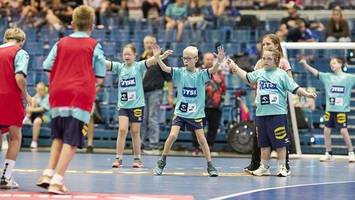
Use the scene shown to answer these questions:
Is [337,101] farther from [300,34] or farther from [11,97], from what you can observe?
[11,97]

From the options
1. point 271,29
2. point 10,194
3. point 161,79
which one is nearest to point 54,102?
point 10,194

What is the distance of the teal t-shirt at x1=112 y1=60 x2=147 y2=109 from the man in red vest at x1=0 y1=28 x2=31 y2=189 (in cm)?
351

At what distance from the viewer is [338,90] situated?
15.6 m

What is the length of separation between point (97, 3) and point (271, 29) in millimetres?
4949

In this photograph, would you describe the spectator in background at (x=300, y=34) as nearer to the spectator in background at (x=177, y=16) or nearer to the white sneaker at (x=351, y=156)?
the spectator in background at (x=177, y=16)

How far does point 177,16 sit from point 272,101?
955 centimetres

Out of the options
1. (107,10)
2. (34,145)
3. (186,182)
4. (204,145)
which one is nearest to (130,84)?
(204,145)

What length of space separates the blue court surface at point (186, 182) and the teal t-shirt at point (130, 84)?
103 centimetres

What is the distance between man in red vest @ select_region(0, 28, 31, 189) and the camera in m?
9.60

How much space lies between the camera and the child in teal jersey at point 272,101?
11.9 m

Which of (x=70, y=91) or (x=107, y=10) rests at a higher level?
(x=107, y=10)

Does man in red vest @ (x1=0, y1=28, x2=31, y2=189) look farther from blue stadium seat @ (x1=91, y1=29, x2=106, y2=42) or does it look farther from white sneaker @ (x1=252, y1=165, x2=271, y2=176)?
blue stadium seat @ (x1=91, y1=29, x2=106, y2=42)

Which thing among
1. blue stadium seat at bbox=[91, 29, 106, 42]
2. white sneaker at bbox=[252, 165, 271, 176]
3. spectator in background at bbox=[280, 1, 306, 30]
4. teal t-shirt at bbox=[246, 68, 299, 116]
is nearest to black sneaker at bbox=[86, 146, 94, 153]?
blue stadium seat at bbox=[91, 29, 106, 42]

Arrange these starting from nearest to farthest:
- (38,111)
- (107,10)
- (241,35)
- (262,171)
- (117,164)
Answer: (262,171) → (117,164) → (38,111) → (241,35) → (107,10)
